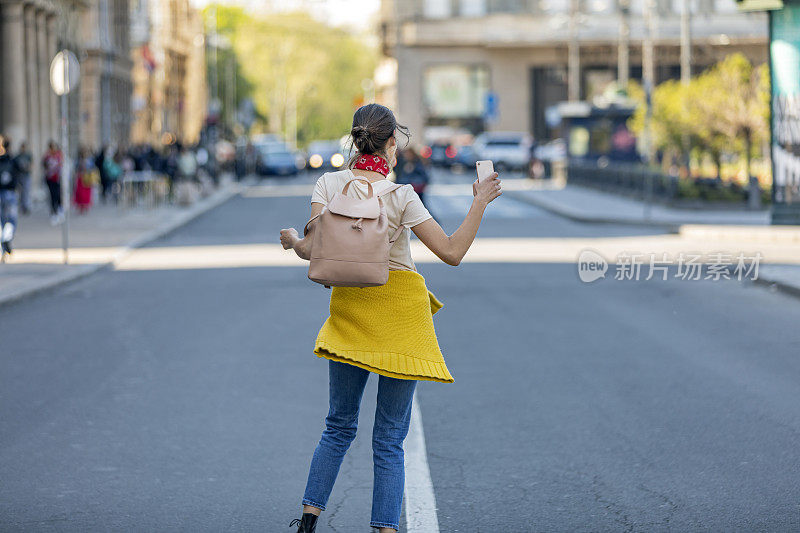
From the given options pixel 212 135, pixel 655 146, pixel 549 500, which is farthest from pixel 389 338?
pixel 212 135

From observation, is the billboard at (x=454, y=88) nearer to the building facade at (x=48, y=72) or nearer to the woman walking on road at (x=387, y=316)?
the building facade at (x=48, y=72)

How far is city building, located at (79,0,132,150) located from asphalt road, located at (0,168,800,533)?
112ft

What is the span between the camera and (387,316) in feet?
16.8

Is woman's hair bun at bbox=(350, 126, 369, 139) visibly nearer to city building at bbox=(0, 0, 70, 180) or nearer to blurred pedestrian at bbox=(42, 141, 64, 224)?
blurred pedestrian at bbox=(42, 141, 64, 224)

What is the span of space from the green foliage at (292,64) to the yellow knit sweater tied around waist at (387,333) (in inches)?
4333

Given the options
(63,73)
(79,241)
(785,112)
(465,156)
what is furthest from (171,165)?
(465,156)

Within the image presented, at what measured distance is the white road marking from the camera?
6055 millimetres

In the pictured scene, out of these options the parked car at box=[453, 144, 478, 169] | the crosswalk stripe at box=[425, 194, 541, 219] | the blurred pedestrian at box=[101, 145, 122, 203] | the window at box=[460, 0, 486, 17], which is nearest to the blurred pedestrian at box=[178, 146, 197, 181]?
the blurred pedestrian at box=[101, 145, 122, 203]

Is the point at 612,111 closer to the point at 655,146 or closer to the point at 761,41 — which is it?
the point at 655,146

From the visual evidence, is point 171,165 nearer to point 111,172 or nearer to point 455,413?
point 111,172

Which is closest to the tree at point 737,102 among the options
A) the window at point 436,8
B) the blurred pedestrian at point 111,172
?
the blurred pedestrian at point 111,172

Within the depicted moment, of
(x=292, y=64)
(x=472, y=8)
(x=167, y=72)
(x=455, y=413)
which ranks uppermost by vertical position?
(x=472, y=8)

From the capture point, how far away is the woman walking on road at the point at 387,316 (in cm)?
506

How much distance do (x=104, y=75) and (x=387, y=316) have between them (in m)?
51.1
